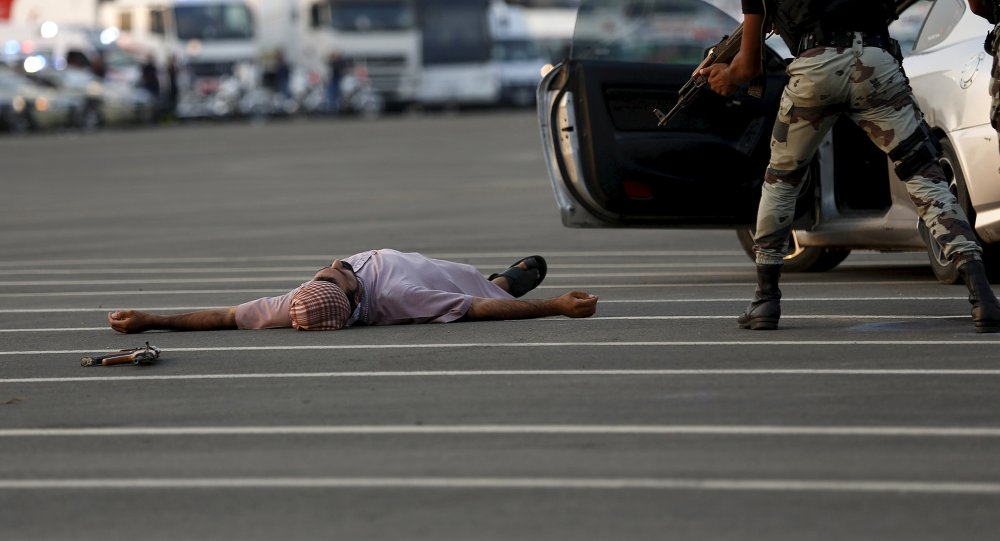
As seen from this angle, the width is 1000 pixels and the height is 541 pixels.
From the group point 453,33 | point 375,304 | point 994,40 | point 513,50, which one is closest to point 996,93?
point 994,40

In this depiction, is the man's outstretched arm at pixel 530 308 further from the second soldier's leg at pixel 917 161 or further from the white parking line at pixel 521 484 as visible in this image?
the white parking line at pixel 521 484

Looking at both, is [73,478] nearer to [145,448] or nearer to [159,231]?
[145,448]

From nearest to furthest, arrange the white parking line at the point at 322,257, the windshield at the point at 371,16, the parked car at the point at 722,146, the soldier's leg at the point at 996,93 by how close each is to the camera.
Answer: the soldier's leg at the point at 996,93 < the parked car at the point at 722,146 < the white parking line at the point at 322,257 < the windshield at the point at 371,16

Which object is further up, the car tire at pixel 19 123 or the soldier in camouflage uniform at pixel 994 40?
the soldier in camouflage uniform at pixel 994 40

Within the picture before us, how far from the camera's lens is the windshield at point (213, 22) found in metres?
52.6

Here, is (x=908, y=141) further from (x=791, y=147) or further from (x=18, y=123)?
(x=18, y=123)

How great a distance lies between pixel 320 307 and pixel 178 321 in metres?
0.77

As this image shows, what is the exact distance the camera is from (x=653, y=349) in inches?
314

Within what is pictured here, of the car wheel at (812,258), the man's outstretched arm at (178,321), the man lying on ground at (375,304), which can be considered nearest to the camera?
the man lying on ground at (375,304)

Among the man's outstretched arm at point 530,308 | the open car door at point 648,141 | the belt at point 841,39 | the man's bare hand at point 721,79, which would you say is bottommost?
the man's outstretched arm at point 530,308

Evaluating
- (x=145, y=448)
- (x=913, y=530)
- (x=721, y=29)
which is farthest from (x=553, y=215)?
(x=913, y=530)

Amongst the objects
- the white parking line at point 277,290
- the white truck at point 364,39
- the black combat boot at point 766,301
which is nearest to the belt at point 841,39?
the black combat boot at point 766,301

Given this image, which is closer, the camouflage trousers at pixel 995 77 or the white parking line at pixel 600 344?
the white parking line at pixel 600 344

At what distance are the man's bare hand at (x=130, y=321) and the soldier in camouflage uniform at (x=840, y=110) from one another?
2.94m
